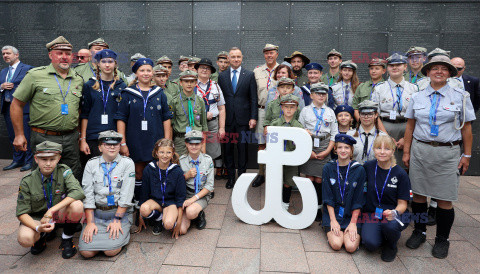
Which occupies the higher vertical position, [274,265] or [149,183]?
[149,183]

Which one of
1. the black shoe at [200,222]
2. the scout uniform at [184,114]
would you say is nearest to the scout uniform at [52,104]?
the scout uniform at [184,114]

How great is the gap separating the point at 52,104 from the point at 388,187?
3978 millimetres

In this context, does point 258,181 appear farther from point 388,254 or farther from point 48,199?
point 48,199

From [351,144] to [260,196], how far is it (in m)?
1.88

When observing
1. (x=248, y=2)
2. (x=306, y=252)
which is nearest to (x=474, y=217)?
(x=306, y=252)

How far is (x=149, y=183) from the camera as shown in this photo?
11.7ft

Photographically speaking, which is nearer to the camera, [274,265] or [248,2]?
[274,265]

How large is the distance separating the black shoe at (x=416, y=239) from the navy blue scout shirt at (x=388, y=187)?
0.47 m

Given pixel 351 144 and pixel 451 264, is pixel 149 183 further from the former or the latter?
pixel 451 264

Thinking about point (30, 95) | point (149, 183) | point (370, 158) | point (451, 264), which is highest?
point (30, 95)

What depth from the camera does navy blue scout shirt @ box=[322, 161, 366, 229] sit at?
11.0 ft

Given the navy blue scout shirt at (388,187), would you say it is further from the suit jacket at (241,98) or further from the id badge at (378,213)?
the suit jacket at (241,98)

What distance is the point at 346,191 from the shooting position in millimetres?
3410

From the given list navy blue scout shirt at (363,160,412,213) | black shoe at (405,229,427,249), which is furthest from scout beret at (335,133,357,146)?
black shoe at (405,229,427,249)
